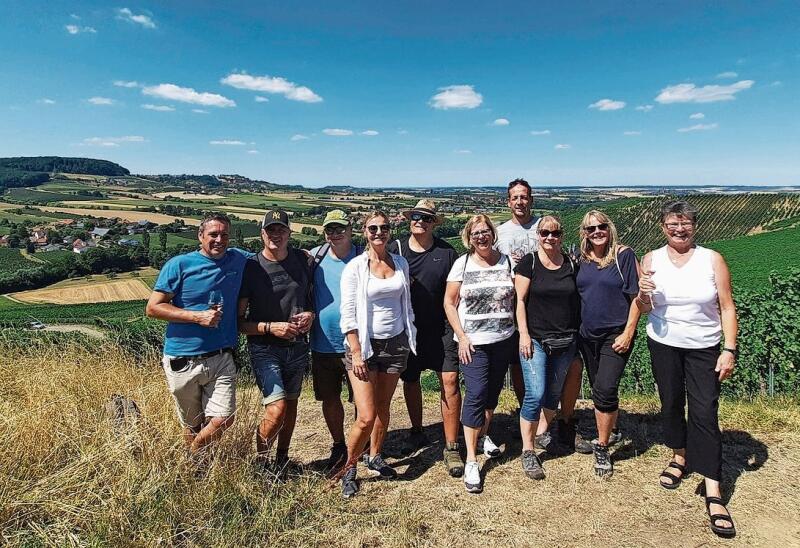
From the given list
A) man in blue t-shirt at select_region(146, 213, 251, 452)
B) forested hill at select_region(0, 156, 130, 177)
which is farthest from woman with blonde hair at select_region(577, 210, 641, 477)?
forested hill at select_region(0, 156, 130, 177)

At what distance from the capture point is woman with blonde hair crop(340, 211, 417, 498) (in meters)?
3.26

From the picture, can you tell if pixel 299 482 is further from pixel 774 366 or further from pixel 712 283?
pixel 774 366

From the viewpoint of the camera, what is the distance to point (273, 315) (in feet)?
10.9

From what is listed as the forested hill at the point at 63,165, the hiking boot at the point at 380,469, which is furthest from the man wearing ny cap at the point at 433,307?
the forested hill at the point at 63,165

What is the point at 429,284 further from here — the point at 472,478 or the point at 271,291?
the point at 472,478

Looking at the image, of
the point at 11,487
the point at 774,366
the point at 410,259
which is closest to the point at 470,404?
the point at 410,259

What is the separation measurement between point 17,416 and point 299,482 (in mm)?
1937

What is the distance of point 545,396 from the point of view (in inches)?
147

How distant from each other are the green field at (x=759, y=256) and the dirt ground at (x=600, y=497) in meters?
25.5

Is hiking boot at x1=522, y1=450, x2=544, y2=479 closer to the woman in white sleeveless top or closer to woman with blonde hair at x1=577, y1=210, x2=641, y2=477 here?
woman with blonde hair at x1=577, y1=210, x2=641, y2=477

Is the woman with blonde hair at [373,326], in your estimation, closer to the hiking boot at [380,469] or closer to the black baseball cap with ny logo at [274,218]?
the hiking boot at [380,469]

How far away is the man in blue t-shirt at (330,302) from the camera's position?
347 centimetres

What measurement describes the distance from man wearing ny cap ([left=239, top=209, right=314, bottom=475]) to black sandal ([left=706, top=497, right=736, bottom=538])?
284 cm

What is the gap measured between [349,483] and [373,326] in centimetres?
116
